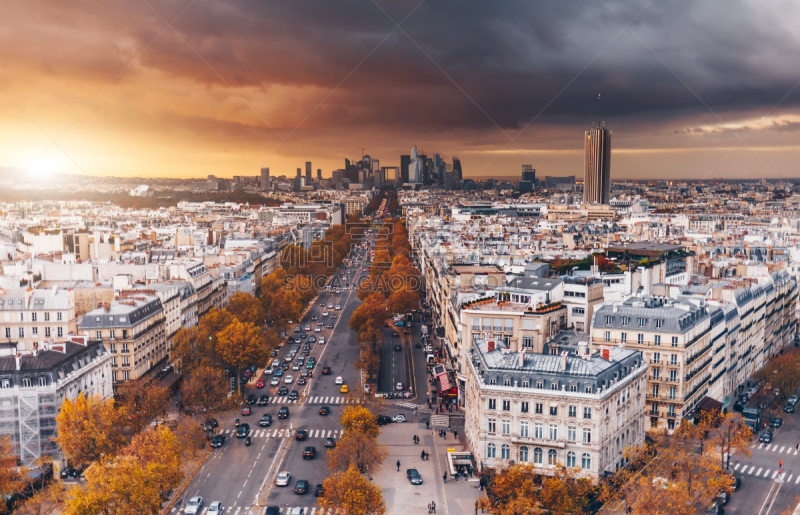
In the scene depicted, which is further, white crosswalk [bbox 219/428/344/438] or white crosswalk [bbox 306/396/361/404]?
white crosswalk [bbox 306/396/361/404]

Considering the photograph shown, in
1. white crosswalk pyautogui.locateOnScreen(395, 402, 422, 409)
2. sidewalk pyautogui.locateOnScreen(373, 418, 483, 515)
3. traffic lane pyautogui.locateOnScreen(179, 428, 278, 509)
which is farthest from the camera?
white crosswalk pyautogui.locateOnScreen(395, 402, 422, 409)

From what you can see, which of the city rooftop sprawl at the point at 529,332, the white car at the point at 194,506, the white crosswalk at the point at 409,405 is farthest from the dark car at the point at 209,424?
the white crosswalk at the point at 409,405

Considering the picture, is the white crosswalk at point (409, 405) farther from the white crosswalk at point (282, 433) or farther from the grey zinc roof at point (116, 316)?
the grey zinc roof at point (116, 316)

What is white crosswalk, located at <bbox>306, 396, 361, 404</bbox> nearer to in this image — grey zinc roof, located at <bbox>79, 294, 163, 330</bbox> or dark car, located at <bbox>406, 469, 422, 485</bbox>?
dark car, located at <bbox>406, 469, 422, 485</bbox>

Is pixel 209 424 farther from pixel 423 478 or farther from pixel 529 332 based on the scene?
pixel 529 332

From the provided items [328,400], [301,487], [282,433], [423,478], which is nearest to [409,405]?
[328,400]

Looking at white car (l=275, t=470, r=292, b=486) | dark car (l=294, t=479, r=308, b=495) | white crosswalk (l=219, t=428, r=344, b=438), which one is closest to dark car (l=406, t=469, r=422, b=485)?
dark car (l=294, t=479, r=308, b=495)
